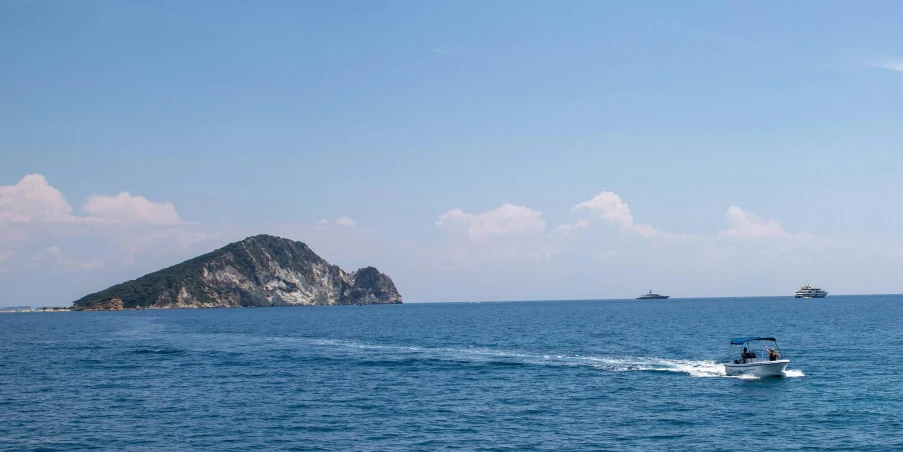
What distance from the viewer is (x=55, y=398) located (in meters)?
65.7

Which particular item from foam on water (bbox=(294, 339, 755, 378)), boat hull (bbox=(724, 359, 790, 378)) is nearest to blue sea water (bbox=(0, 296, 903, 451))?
foam on water (bbox=(294, 339, 755, 378))

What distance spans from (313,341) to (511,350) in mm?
45112

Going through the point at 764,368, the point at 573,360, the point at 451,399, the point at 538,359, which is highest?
the point at 764,368

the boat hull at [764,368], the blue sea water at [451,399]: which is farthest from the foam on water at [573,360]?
the boat hull at [764,368]

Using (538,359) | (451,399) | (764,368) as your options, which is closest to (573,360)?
(538,359)

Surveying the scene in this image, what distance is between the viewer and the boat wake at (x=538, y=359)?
82562 millimetres

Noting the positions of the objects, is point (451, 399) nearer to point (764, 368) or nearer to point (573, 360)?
point (573, 360)

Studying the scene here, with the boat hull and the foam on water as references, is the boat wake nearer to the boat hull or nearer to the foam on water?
the foam on water

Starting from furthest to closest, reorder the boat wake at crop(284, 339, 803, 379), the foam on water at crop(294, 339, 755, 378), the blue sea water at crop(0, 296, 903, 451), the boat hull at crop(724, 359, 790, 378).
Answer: the foam on water at crop(294, 339, 755, 378), the boat wake at crop(284, 339, 803, 379), the boat hull at crop(724, 359, 790, 378), the blue sea water at crop(0, 296, 903, 451)

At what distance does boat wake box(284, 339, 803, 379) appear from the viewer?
8256 centimetres

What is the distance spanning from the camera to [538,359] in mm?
94000

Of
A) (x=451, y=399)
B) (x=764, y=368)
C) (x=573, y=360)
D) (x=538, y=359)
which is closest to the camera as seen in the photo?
(x=451, y=399)

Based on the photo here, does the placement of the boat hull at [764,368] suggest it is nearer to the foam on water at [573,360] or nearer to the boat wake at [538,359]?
the boat wake at [538,359]

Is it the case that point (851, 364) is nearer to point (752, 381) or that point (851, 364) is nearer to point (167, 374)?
point (752, 381)
